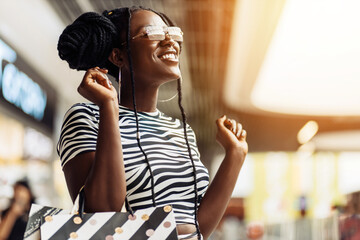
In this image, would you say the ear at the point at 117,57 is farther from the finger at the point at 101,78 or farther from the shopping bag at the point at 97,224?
the shopping bag at the point at 97,224

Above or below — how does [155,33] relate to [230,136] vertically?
above

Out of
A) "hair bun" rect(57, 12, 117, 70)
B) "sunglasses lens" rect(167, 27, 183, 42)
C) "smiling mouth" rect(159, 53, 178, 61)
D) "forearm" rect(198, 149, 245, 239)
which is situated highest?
"hair bun" rect(57, 12, 117, 70)

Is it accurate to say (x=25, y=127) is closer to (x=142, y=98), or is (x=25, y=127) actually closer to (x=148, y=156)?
(x=142, y=98)

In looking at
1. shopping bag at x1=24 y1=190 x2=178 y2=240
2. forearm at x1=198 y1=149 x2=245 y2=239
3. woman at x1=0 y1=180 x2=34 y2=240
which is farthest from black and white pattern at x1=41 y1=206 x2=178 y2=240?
woman at x1=0 y1=180 x2=34 y2=240

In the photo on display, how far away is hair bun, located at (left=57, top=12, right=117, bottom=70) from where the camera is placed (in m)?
1.29

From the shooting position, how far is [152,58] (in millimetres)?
1383

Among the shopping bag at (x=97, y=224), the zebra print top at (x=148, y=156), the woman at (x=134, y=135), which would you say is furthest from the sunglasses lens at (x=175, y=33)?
the shopping bag at (x=97, y=224)

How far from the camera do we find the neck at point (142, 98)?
4.74 feet

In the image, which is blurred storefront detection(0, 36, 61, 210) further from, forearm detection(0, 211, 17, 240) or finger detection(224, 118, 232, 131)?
finger detection(224, 118, 232, 131)

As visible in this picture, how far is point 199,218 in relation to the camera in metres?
1.35

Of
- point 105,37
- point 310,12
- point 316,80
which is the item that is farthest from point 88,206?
point 316,80

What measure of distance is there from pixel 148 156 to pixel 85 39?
301mm

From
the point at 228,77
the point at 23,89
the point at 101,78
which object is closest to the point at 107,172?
the point at 101,78

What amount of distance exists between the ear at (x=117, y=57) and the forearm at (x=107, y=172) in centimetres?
30
